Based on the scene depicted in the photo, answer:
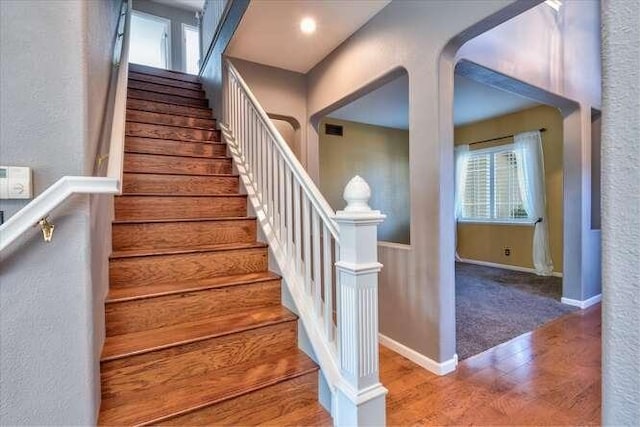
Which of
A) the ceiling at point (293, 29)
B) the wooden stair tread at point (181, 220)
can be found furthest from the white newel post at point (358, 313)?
the ceiling at point (293, 29)

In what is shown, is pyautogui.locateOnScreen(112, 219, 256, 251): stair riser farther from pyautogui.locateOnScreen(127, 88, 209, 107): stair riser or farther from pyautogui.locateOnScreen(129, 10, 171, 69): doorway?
pyautogui.locateOnScreen(129, 10, 171, 69): doorway

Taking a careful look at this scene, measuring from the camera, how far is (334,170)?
18.4ft

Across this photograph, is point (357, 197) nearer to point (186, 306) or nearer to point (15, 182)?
point (186, 306)

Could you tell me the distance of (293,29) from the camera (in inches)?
111

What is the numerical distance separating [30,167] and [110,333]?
3.06 ft

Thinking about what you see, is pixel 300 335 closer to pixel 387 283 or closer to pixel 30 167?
pixel 387 283

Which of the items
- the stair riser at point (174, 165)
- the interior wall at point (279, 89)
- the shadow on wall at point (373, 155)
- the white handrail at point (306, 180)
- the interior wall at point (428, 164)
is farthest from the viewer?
the shadow on wall at point (373, 155)

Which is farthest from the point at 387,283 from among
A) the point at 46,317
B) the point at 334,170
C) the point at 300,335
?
the point at 334,170

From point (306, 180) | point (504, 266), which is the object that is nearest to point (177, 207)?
point (306, 180)

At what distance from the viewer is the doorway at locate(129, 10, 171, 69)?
235 inches

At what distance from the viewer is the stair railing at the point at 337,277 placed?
1451mm

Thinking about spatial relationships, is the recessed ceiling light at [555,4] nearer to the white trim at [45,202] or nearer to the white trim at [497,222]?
the white trim at [497,222]

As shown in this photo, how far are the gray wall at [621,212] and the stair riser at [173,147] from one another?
9.83 ft

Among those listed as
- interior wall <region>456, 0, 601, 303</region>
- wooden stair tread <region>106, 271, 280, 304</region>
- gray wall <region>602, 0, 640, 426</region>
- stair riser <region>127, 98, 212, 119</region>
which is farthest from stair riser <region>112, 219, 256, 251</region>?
interior wall <region>456, 0, 601, 303</region>
